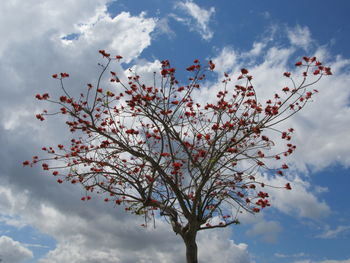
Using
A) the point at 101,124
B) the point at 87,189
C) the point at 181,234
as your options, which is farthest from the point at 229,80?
the point at 87,189

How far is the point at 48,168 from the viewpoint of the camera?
25.0 feet

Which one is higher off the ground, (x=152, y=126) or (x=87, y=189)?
(x=152, y=126)

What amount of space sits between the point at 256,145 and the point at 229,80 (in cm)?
185

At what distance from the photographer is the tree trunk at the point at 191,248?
24.2 feet

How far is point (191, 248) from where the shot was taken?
7500mm

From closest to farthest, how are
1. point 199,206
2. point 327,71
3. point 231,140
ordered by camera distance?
point 327,71, point 231,140, point 199,206

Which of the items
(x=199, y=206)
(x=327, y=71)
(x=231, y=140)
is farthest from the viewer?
(x=199, y=206)

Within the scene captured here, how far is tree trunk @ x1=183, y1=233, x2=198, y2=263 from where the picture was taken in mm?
7391

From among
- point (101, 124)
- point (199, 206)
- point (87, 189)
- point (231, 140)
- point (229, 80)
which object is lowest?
point (199, 206)

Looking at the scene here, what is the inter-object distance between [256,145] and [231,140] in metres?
0.88

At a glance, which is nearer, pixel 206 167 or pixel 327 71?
Answer: pixel 327 71

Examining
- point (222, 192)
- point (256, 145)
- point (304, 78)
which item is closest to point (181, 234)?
point (222, 192)

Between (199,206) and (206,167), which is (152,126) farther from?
(199,206)

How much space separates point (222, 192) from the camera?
26.1 feet
